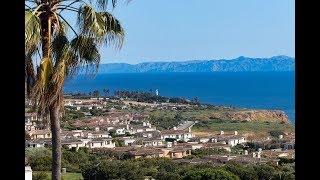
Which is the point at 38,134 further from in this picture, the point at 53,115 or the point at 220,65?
the point at 220,65

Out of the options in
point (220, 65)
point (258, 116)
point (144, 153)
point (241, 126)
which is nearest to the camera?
point (144, 153)

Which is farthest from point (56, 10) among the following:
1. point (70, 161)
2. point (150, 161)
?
point (150, 161)

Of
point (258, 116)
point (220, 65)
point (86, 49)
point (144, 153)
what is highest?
point (220, 65)

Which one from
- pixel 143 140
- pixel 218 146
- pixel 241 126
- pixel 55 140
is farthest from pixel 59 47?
pixel 241 126

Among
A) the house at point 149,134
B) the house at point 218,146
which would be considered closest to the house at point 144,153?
the house at point 218,146

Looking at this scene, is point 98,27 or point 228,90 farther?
point 228,90

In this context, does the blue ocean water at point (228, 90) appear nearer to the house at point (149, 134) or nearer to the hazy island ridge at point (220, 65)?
the house at point (149, 134)

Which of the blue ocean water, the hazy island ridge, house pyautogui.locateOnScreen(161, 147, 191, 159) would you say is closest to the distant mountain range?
the hazy island ridge

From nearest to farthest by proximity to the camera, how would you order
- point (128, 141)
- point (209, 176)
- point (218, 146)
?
point (209, 176), point (218, 146), point (128, 141)
